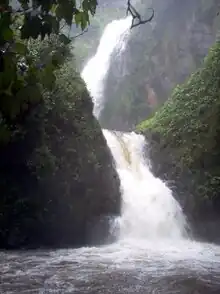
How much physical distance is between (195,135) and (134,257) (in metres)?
5.64

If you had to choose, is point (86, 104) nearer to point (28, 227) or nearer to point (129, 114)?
point (28, 227)

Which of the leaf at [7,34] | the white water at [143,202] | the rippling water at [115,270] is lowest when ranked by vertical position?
the rippling water at [115,270]

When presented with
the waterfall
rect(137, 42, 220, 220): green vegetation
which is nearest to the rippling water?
the waterfall

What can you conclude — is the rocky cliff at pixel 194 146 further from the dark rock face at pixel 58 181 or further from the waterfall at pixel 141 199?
the dark rock face at pixel 58 181

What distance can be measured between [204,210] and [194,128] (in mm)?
2746

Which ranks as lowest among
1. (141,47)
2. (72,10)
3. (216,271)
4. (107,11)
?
(216,271)

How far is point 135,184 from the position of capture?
13.4 meters

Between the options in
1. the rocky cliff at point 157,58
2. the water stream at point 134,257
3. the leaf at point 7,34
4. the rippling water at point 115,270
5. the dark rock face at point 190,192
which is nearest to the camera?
the leaf at point 7,34

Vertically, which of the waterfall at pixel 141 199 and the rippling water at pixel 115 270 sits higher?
the waterfall at pixel 141 199

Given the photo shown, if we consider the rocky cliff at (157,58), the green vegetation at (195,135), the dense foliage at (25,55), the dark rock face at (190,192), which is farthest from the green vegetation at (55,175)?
the rocky cliff at (157,58)

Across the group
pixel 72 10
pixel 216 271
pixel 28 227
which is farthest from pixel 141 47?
pixel 72 10

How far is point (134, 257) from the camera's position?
8992mm

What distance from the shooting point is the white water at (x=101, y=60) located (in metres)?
24.0

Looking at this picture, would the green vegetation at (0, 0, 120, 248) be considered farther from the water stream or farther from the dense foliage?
the dense foliage
